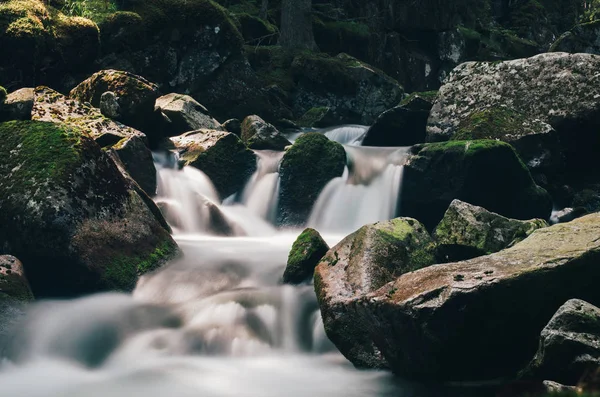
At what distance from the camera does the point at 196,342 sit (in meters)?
6.68

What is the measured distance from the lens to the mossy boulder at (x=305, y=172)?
497 inches

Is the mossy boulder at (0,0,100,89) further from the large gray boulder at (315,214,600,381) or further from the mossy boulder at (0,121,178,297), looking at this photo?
the large gray boulder at (315,214,600,381)

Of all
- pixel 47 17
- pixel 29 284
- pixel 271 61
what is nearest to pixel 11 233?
pixel 29 284

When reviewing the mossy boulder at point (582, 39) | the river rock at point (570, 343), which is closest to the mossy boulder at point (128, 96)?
the river rock at point (570, 343)

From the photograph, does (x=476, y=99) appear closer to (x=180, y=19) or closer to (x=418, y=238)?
(x=418, y=238)

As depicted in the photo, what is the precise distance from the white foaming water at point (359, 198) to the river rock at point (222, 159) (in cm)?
191

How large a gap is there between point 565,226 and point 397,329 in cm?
237

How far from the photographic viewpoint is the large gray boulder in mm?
5395

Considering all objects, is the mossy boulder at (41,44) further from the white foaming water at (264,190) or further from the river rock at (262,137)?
the white foaming water at (264,190)

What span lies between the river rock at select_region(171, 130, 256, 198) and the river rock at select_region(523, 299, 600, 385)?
889 centimetres

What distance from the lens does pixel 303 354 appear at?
6.73m

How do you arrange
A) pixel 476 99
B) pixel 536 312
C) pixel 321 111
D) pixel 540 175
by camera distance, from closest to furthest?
pixel 536 312 < pixel 540 175 < pixel 476 99 < pixel 321 111

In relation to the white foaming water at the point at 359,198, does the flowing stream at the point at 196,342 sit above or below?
below

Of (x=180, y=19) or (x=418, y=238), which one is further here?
(x=180, y=19)
